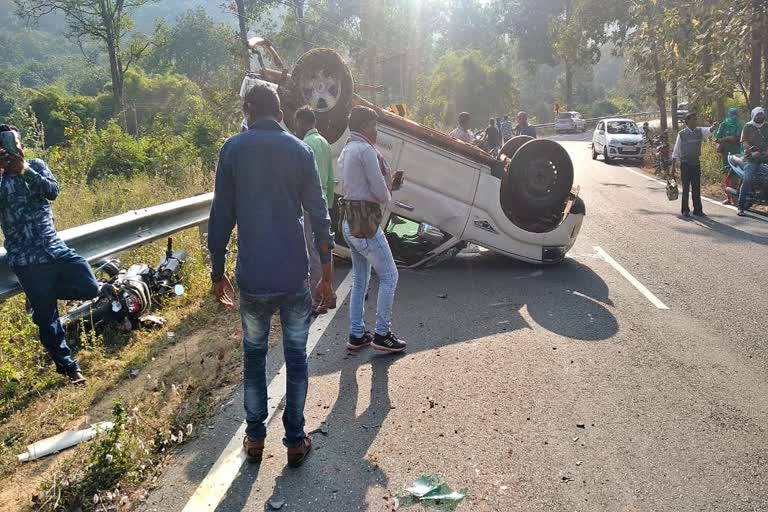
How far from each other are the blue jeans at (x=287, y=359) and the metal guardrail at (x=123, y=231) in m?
2.22

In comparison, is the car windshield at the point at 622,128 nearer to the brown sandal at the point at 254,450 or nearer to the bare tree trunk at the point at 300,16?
the brown sandal at the point at 254,450

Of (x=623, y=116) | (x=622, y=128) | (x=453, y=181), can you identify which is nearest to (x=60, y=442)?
(x=453, y=181)

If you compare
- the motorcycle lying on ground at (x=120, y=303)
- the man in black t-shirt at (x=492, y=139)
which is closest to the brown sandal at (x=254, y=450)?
the motorcycle lying on ground at (x=120, y=303)

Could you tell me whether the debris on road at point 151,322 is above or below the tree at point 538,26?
below

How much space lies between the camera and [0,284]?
4609 millimetres

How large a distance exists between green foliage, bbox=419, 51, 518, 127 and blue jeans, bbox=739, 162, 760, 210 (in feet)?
127

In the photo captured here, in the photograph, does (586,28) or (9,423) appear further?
(586,28)

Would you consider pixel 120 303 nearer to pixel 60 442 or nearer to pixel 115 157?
pixel 60 442

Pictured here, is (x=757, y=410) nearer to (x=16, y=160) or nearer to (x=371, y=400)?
(x=371, y=400)

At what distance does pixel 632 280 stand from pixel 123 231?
5.65 metres

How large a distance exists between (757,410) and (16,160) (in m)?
5.44

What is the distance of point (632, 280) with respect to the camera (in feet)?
24.6

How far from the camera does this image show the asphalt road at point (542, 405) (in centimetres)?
333

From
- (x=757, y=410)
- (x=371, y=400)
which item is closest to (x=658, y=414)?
(x=757, y=410)
